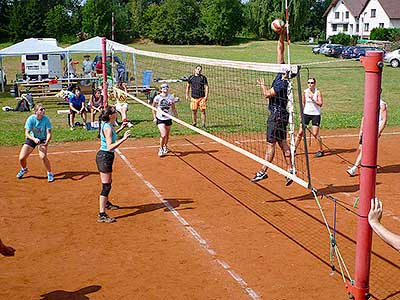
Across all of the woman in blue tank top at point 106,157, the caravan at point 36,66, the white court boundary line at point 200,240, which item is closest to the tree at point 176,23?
the caravan at point 36,66

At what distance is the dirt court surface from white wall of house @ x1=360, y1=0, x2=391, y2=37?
63.5 m

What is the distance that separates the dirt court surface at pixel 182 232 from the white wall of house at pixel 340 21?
70877 mm

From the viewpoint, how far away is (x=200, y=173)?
39.1ft

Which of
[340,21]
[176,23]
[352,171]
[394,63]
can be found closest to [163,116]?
[352,171]

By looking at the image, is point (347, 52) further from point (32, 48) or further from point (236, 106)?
point (32, 48)

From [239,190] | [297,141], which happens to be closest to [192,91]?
[297,141]

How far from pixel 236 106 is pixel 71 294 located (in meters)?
16.2

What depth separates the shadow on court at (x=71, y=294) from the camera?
636 cm

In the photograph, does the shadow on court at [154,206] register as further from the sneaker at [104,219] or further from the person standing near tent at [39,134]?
the person standing near tent at [39,134]

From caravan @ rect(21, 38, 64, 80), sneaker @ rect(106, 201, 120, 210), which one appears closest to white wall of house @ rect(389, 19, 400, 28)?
caravan @ rect(21, 38, 64, 80)

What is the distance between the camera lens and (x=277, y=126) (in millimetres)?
9867

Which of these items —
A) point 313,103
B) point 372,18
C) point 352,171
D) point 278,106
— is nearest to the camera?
point 278,106

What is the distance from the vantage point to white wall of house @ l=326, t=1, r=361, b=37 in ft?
260

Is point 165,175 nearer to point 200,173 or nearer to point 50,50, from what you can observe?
point 200,173
